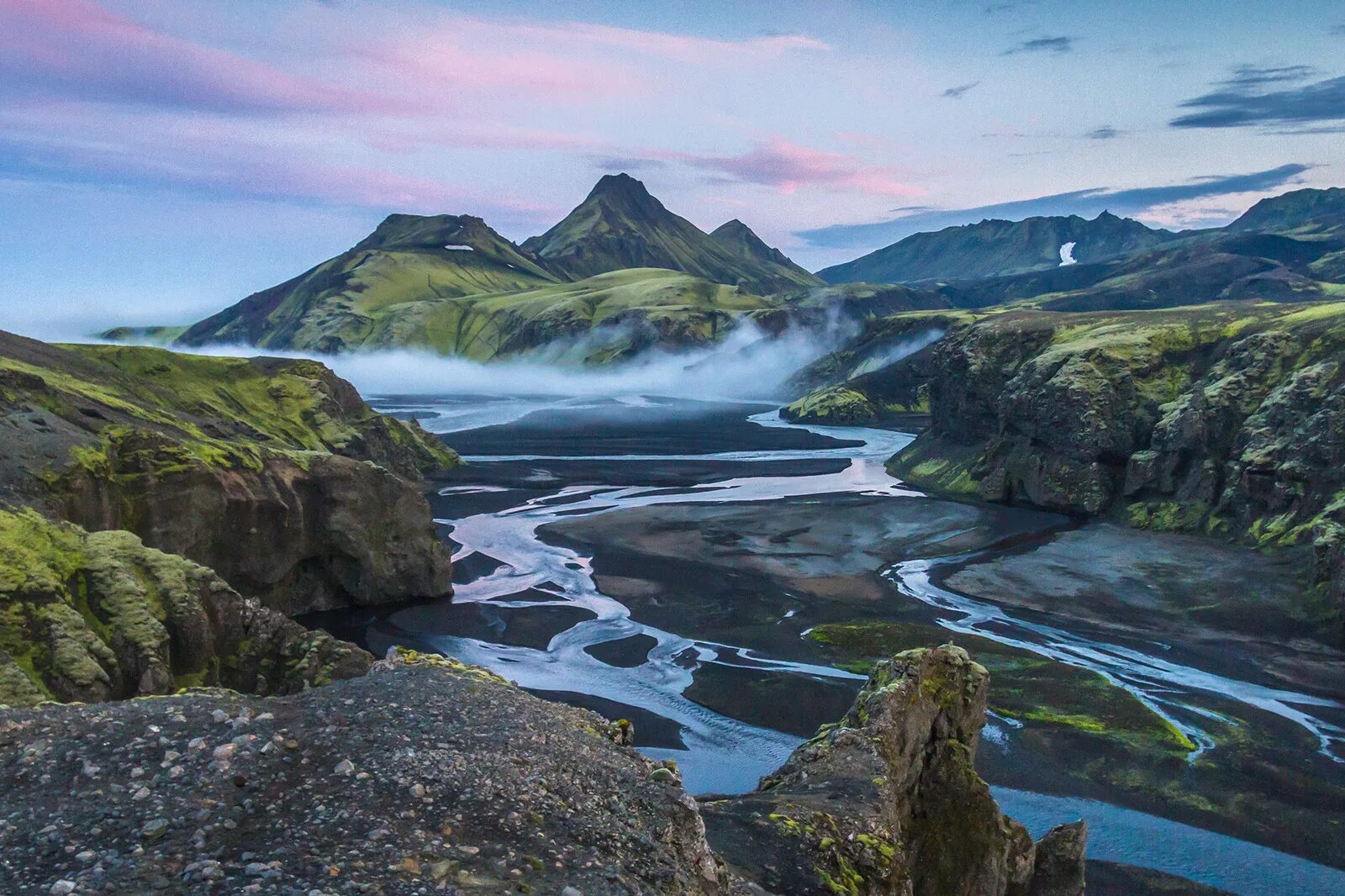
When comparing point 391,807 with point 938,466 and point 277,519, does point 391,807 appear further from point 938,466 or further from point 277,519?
point 938,466

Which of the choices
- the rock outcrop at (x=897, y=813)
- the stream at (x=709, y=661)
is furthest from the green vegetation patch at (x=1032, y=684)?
the rock outcrop at (x=897, y=813)

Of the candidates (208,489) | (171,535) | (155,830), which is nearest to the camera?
(155,830)

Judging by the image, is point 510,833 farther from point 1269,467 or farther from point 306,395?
point 306,395

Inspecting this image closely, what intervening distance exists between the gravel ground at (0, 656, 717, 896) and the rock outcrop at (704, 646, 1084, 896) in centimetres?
338

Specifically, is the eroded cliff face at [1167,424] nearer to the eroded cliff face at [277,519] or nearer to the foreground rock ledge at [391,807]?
the foreground rock ledge at [391,807]

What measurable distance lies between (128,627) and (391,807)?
1996cm

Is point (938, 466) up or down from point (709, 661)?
up

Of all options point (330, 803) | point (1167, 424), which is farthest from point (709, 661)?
point (1167, 424)

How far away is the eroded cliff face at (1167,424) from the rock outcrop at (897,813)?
4292cm

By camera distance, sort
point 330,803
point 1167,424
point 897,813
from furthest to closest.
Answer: point 1167,424
point 897,813
point 330,803

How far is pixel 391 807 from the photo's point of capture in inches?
601

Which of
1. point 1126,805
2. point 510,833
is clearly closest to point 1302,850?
point 1126,805

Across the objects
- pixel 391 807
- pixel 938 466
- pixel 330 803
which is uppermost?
pixel 330 803

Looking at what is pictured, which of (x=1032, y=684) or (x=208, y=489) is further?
(x=208, y=489)
